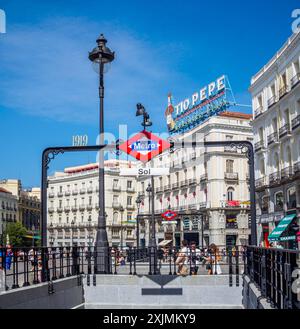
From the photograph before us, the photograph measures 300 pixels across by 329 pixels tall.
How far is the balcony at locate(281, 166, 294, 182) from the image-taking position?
35.1 m

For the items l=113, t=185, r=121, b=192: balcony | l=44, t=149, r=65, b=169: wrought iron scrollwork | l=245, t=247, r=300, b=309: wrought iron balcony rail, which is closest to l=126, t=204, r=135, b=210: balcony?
l=113, t=185, r=121, b=192: balcony

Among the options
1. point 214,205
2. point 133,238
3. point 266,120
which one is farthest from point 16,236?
point 266,120

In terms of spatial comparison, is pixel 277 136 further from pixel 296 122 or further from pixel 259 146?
pixel 296 122

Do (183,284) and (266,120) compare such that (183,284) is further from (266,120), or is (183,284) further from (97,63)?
(266,120)

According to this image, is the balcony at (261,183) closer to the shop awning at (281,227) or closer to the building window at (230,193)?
the shop awning at (281,227)

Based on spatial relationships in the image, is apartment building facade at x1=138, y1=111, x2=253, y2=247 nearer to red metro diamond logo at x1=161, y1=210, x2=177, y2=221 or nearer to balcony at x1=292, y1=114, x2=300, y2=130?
red metro diamond logo at x1=161, y1=210, x2=177, y2=221

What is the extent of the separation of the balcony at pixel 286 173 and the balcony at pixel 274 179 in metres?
0.86

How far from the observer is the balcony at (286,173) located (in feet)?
115

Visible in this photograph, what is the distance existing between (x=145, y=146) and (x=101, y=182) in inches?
77.2

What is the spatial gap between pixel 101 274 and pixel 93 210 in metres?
73.3

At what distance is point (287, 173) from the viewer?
36.0 m

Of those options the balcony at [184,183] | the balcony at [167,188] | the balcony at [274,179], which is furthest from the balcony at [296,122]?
the balcony at [167,188]

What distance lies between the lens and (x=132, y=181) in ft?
294

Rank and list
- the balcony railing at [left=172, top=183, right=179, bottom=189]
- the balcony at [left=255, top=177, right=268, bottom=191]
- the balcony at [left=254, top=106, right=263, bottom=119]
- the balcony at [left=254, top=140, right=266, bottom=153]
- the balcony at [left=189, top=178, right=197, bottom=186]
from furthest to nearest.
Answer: the balcony railing at [left=172, top=183, right=179, bottom=189] < the balcony at [left=189, top=178, right=197, bottom=186] < the balcony at [left=254, top=106, right=263, bottom=119] < the balcony at [left=254, top=140, right=266, bottom=153] < the balcony at [left=255, top=177, right=268, bottom=191]
